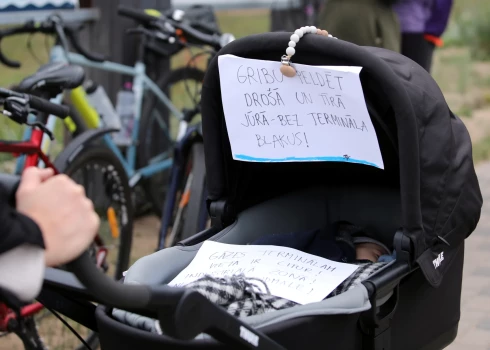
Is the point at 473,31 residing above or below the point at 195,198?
below

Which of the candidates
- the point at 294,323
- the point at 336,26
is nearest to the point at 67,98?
the point at 336,26

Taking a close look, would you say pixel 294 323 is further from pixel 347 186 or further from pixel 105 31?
pixel 105 31

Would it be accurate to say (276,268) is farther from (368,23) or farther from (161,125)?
(161,125)

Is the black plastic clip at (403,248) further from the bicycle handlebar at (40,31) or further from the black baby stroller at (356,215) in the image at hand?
the bicycle handlebar at (40,31)

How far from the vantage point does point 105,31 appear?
5715 millimetres

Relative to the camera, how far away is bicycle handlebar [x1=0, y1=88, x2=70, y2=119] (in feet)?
11.1

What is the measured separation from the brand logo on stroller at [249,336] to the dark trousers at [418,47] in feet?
13.7

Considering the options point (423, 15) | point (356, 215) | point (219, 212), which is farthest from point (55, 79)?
point (423, 15)

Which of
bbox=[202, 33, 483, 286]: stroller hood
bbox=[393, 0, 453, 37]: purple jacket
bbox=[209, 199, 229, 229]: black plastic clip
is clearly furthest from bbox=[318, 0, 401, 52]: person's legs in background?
bbox=[209, 199, 229, 229]: black plastic clip

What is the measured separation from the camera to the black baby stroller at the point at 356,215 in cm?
200

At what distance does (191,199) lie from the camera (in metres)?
4.01

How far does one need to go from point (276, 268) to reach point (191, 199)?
5.12ft

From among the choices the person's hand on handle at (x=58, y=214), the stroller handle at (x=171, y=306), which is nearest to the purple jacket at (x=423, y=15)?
the stroller handle at (x=171, y=306)

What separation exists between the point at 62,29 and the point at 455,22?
357 inches
